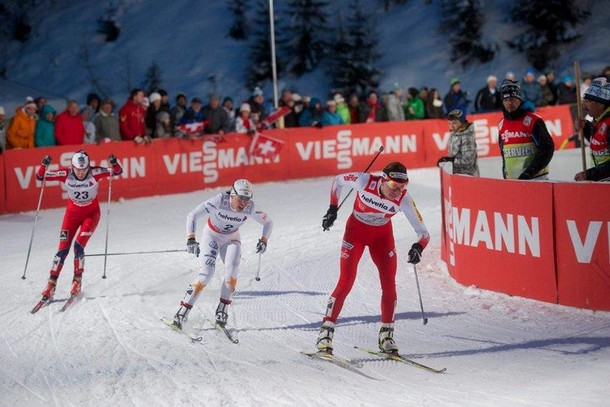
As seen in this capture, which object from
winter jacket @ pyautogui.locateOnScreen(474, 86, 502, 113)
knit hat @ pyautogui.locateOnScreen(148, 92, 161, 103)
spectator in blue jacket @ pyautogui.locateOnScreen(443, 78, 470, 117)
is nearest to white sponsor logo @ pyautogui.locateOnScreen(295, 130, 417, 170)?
spectator in blue jacket @ pyautogui.locateOnScreen(443, 78, 470, 117)

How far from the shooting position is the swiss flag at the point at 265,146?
21844mm

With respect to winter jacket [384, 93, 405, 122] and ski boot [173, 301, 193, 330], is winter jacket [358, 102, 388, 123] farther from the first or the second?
ski boot [173, 301, 193, 330]

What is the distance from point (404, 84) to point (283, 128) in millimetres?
14925

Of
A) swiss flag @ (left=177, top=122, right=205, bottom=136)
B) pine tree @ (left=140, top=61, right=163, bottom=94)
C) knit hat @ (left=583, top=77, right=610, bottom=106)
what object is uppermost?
pine tree @ (left=140, top=61, right=163, bottom=94)

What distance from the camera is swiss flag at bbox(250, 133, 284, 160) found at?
860 inches

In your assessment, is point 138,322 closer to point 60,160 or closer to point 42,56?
point 60,160

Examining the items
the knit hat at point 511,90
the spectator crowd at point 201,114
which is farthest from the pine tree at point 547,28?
the knit hat at point 511,90

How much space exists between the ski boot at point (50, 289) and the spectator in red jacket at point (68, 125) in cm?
767

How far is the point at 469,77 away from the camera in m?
36.1

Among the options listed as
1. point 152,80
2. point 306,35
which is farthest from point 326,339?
point 152,80

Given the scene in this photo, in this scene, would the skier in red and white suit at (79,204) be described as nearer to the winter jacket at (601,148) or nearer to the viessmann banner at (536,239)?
the viessmann banner at (536,239)

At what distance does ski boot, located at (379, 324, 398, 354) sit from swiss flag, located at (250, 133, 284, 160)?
12.8 meters

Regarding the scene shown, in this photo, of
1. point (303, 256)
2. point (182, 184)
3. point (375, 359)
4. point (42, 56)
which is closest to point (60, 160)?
point (182, 184)

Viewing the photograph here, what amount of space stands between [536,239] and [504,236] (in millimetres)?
484
